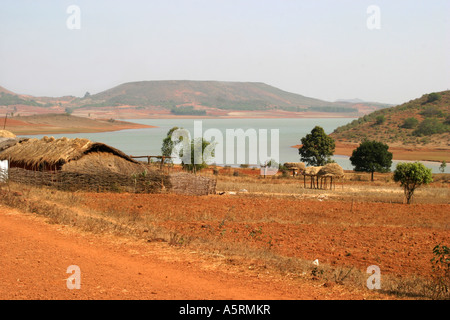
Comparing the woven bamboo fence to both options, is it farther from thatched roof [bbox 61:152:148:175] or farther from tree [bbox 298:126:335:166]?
tree [bbox 298:126:335:166]

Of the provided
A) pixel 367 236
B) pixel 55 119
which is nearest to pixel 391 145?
pixel 367 236

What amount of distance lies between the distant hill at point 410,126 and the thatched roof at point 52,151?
233 ft

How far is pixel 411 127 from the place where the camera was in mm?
92000

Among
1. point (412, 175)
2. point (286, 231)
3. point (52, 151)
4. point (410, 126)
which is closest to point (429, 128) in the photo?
point (410, 126)

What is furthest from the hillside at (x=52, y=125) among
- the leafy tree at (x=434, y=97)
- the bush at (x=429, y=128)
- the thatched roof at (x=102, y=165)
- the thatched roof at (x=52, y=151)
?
the thatched roof at (x=102, y=165)

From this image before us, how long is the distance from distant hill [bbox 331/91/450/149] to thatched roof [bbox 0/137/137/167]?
233 ft

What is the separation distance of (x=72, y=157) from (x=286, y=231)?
452 inches

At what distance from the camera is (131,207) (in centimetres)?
1655

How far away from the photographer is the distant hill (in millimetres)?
84250

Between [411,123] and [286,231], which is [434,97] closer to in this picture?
[411,123]

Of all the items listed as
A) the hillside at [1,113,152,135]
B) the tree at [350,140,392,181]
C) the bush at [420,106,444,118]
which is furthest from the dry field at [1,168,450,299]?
the hillside at [1,113,152,135]

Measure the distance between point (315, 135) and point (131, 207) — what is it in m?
40.0
